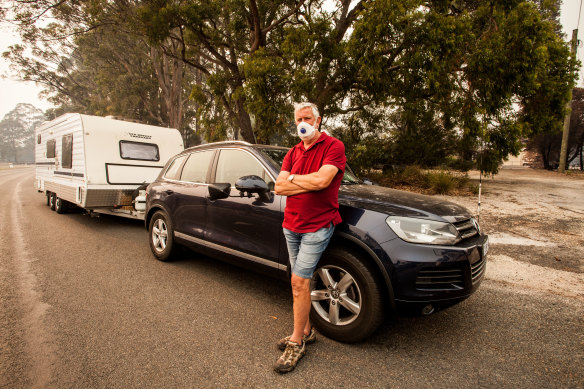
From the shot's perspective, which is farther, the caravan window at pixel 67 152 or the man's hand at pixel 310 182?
the caravan window at pixel 67 152

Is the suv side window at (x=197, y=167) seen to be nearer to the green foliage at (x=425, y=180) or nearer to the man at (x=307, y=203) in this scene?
the man at (x=307, y=203)

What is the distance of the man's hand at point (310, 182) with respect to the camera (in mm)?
2133

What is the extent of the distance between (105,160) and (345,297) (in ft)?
22.6

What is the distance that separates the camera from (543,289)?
3.84 m

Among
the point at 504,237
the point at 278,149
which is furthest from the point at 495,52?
the point at 278,149

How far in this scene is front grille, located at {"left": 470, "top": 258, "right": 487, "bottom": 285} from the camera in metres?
2.51

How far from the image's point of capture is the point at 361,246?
8.18 feet

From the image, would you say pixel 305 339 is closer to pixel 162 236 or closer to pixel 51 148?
pixel 162 236

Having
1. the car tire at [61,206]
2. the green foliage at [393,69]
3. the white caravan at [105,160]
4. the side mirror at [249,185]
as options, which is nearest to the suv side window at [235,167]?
the side mirror at [249,185]

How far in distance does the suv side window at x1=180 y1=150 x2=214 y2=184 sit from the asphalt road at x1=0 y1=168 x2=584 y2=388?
51.5 inches

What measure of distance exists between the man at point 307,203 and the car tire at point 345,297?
0.37 metres

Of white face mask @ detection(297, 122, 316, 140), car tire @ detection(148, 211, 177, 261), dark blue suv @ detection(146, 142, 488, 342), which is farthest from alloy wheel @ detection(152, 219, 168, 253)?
white face mask @ detection(297, 122, 316, 140)

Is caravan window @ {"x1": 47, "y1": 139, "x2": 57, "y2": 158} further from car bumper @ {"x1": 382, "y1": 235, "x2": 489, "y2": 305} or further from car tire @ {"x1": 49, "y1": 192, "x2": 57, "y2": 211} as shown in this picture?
car bumper @ {"x1": 382, "y1": 235, "x2": 489, "y2": 305}

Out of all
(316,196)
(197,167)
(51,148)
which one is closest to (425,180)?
(197,167)
